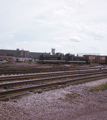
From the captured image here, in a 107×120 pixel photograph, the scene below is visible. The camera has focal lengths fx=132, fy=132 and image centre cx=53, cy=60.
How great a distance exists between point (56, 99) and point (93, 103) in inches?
62.3

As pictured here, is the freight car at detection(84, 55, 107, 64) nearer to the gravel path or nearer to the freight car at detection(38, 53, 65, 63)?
the freight car at detection(38, 53, 65, 63)

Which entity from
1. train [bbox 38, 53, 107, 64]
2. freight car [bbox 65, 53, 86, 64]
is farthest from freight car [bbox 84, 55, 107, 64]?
freight car [bbox 65, 53, 86, 64]

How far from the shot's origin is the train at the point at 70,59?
3341 centimetres

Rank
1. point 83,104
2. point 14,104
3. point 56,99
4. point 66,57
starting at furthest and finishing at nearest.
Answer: point 66,57, point 56,99, point 83,104, point 14,104

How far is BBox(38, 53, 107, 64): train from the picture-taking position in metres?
Result: 33.4

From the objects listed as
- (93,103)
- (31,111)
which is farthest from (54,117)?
(93,103)

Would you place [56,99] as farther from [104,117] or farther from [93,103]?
[104,117]

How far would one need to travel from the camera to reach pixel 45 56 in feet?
110

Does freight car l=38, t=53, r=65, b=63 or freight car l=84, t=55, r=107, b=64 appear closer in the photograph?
freight car l=38, t=53, r=65, b=63

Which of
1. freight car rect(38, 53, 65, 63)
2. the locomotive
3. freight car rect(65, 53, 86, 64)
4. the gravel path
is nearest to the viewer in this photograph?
the gravel path

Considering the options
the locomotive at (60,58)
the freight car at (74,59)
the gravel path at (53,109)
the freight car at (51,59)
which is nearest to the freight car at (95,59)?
the freight car at (74,59)

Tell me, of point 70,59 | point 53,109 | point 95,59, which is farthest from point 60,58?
point 53,109

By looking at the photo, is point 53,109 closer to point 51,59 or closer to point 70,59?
point 51,59

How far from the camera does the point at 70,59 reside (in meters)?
36.3
